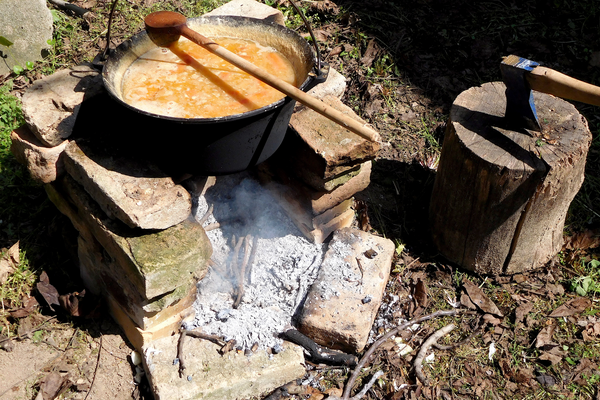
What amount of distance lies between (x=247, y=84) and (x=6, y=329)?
1.98 m

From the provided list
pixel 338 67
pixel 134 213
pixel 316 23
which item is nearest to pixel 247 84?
pixel 134 213

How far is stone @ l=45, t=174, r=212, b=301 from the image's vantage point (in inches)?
97.6

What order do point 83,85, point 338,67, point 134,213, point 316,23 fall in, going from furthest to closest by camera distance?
point 316,23
point 338,67
point 83,85
point 134,213

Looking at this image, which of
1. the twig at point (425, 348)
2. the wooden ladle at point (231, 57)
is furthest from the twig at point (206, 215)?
the twig at point (425, 348)

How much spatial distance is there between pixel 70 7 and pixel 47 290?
2.97m

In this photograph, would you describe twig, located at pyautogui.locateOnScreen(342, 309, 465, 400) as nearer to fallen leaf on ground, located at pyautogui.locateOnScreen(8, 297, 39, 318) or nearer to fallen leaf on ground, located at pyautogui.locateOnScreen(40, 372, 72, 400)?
fallen leaf on ground, located at pyautogui.locateOnScreen(40, 372, 72, 400)

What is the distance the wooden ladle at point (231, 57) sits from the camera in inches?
86.6

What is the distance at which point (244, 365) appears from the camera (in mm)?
2791

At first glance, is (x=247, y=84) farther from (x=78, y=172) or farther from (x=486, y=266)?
(x=486, y=266)

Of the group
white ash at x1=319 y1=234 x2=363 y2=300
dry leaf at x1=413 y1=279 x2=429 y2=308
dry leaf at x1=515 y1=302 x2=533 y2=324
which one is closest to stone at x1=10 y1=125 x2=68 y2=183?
white ash at x1=319 y1=234 x2=363 y2=300

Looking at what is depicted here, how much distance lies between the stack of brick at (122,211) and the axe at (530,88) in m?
1.85

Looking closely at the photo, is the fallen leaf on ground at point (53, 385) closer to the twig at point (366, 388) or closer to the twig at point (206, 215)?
the twig at point (206, 215)

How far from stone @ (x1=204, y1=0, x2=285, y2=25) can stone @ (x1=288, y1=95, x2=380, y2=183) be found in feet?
3.15

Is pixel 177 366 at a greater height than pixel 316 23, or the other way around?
pixel 316 23
